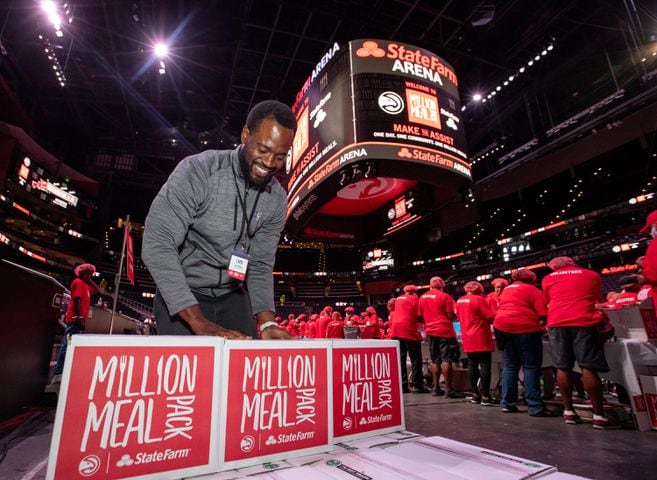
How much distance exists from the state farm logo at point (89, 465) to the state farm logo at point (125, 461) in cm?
6

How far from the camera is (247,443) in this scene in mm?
1354

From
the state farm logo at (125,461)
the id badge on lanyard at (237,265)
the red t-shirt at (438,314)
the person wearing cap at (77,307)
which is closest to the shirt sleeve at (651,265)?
the red t-shirt at (438,314)

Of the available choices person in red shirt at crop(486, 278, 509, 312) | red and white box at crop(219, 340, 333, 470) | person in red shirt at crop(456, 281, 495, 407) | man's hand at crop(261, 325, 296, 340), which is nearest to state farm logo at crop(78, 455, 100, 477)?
red and white box at crop(219, 340, 333, 470)

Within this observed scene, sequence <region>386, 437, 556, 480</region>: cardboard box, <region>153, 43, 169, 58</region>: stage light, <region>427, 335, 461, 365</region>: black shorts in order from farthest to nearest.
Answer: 1. <region>153, 43, 169, 58</region>: stage light
2. <region>427, 335, 461, 365</region>: black shorts
3. <region>386, 437, 556, 480</region>: cardboard box

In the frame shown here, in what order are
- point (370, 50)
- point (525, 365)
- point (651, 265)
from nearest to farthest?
1. point (651, 265)
2. point (525, 365)
3. point (370, 50)

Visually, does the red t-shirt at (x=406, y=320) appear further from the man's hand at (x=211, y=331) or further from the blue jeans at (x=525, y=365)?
the man's hand at (x=211, y=331)

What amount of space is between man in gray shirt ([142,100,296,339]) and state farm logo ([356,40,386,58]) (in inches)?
212

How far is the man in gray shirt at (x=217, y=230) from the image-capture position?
146 centimetres

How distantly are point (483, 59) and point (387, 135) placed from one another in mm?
7478

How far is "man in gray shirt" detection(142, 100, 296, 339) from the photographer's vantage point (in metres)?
1.46

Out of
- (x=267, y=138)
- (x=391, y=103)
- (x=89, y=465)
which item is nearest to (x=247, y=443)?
(x=89, y=465)

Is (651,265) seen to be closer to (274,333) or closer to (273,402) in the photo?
(274,333)

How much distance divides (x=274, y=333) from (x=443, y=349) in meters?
5.18

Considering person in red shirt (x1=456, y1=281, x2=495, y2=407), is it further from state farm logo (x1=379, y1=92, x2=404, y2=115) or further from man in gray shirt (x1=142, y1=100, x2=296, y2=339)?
man in gray shirt (x1=142, y1=100, x2=296, y2=339)
